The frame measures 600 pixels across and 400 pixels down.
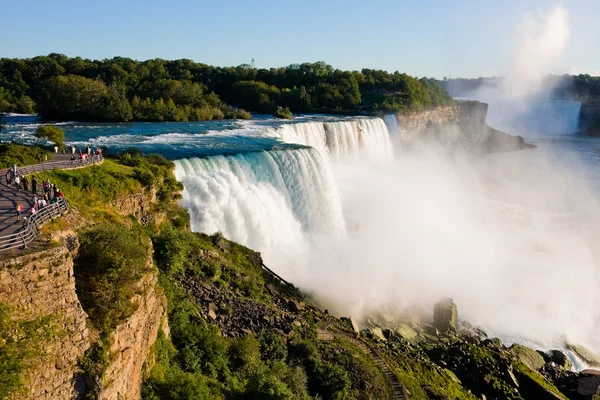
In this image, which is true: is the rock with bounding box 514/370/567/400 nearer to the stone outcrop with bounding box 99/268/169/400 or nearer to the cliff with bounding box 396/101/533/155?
the stone outcrop with bounding box 99/268/169/400

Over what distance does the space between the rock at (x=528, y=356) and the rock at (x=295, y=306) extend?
299 inches

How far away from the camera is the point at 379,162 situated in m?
40.6

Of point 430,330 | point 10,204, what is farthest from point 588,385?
point 10,204

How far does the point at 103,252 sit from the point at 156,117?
33597mm

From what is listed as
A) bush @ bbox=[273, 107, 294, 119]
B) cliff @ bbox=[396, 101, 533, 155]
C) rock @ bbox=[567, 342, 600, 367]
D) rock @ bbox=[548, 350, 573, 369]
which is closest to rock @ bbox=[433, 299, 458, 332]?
rock @ bbox=[548, 350, 573, 369]

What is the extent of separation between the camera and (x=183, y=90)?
46.7 m

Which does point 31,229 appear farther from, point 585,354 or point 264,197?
point 585,354

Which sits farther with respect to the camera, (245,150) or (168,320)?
(245,150)

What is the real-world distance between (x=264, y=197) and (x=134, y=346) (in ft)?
41.4

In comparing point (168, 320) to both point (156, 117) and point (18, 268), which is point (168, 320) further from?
point (156, 117)

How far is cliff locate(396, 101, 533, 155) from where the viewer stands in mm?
53906

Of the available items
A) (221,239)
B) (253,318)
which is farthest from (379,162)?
(253,318)

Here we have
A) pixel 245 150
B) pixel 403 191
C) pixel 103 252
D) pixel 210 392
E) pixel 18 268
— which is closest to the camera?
pixel 18 268

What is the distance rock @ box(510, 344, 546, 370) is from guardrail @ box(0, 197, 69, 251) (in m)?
14.9
